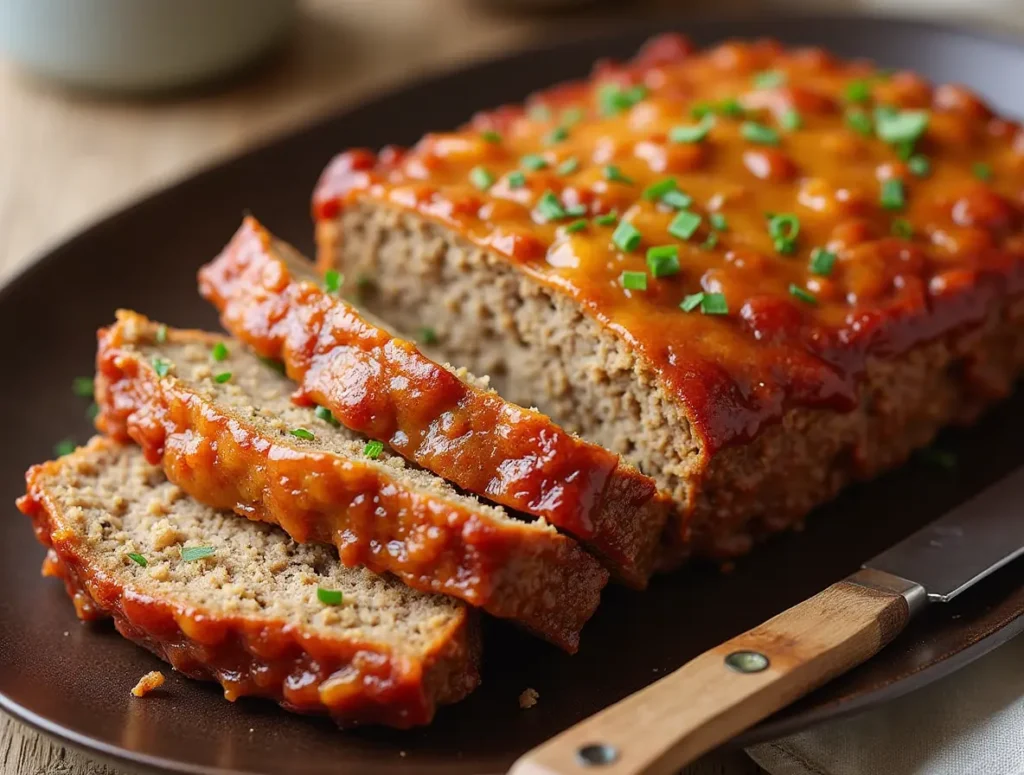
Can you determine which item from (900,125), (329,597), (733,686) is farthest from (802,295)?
(329,597)

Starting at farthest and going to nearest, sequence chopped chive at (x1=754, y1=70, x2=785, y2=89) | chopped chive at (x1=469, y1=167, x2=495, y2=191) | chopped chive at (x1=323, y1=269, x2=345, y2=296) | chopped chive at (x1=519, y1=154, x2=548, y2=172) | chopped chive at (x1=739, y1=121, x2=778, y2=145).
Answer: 1. chopped chive at (x1=754, y1=70, x2=785, y2=89)
2. chopped chive at (x1=739, y1=121, x2=778, y2=145)
3. chopped chive at (x1=519, y1=154, x2=548, y2=172)
4. chopped chive at (x1=469, y1=167, x2=495, y2=191)
5. chopped chive at (x1=323, y1=269, x2=345, y2=296)

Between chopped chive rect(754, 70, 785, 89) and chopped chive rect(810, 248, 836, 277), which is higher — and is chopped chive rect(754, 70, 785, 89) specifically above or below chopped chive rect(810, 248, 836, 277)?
above

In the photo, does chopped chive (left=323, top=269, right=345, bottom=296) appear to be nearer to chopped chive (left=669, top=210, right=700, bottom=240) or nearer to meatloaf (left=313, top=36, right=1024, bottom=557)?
meatloaf (left=313, top=36, right=1024, bottom=557)

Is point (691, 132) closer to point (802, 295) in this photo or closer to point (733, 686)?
point (802, 295)

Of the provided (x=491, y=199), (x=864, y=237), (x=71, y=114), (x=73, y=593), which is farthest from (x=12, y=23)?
(x=864, y=237)

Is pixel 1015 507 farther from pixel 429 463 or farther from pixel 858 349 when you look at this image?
pixel 429 463

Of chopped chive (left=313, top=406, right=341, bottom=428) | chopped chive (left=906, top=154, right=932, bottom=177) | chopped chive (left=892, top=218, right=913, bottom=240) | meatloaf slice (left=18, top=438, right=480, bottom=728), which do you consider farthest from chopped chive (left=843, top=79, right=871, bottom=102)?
meatloaf slice (left=18, top=438, right=480, bottom=728)

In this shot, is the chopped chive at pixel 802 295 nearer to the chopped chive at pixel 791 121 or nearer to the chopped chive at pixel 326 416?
the chopped chive at pixel 791 121
